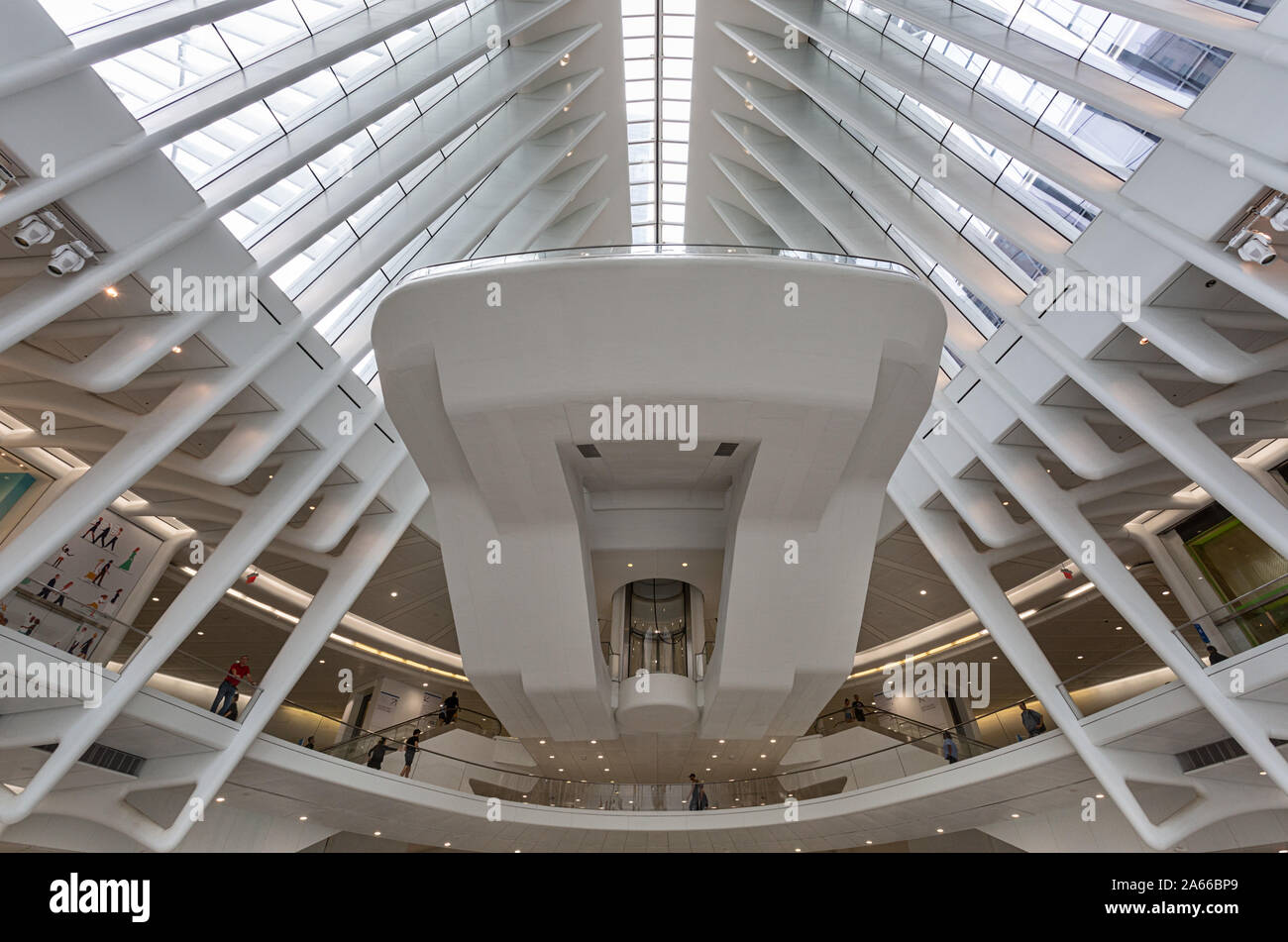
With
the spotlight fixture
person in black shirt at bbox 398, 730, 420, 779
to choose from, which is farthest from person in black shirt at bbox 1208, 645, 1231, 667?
person in black shirt at bbox 398, 730, 420, 779

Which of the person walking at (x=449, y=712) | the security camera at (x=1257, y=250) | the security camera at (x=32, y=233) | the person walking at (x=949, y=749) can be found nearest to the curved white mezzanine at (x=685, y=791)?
the person walking at (x=949, y=749)

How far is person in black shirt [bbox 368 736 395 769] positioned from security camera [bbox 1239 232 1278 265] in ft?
66.9

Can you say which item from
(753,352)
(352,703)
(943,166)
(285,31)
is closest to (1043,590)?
(943,166)

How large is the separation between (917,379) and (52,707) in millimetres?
16109

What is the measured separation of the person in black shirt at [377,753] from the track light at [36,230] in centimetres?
1421

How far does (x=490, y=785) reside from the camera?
21.8m

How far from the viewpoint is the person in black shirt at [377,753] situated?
19547mm

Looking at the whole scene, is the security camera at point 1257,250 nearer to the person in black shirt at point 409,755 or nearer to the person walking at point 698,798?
the person walking at point 698,798

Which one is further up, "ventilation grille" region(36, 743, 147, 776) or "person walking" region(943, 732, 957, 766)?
"ventilation grille" region(36, 743, 147, 776)

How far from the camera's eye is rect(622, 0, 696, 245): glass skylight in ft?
66.9

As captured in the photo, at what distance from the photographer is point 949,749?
64.1 ft

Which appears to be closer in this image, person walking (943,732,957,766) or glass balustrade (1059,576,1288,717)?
glass balustrade (1059,576,1288,717)

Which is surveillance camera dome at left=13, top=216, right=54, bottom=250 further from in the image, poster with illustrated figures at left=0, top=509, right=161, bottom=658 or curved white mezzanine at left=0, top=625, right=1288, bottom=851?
curved white mezzanine at left=0, top=625, right=1288, bottom=851

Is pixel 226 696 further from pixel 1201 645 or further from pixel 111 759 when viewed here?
pixel 1201 645
